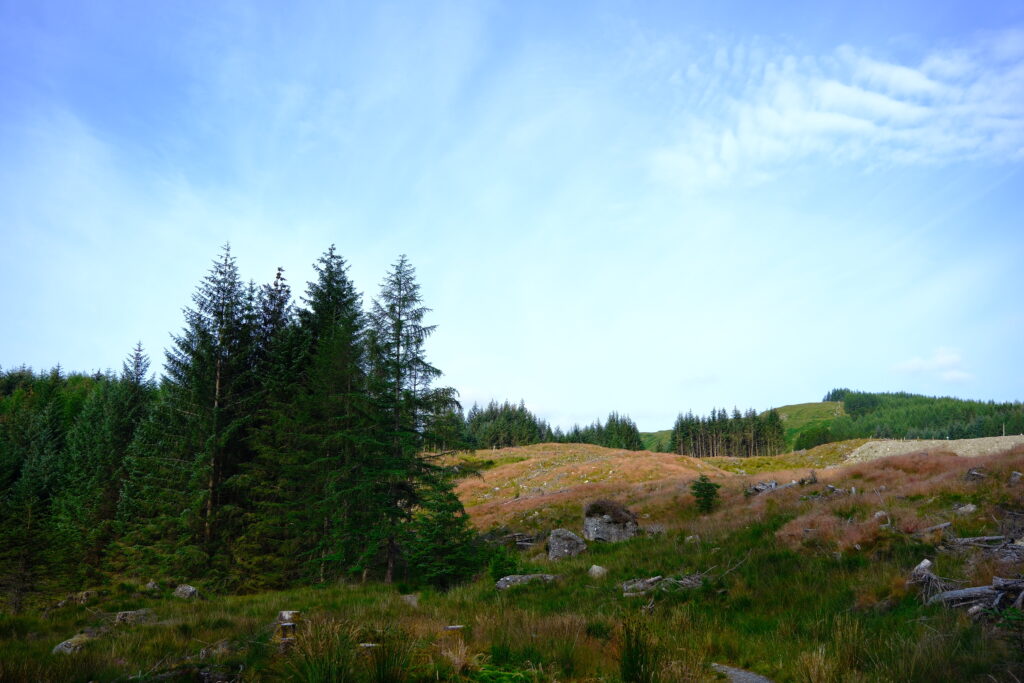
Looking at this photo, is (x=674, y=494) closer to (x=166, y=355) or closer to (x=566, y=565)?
(x=566, y=565)

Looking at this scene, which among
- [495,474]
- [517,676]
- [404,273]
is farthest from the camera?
[495,474]

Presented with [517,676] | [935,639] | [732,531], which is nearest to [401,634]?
[517,676]

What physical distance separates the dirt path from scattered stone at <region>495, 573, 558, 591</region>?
4011 cm

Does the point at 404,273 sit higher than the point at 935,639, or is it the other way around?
the point at 404,273

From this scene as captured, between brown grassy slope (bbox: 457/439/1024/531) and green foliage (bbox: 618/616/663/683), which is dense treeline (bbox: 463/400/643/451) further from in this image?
green foliage (bbox: 618/616/663/683)

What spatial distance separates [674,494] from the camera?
27.9 metres

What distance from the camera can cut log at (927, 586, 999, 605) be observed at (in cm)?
680

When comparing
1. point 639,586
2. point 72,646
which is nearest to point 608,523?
point 639,586

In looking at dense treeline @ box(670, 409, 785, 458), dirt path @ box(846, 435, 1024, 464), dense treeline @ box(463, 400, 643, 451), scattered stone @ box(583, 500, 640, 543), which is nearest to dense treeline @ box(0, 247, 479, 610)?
scattered stone @ box(583, 500, 640, 543)

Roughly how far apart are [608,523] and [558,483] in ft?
99.4

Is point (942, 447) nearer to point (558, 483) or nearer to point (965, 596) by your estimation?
point (558, 483)

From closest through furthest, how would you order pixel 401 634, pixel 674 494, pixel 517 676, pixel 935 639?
pixel 517 676 < pixel 935 639 < pixel 401 634 < pixel 674 494

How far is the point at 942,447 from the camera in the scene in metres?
55.9

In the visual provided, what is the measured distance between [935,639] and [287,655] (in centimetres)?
774
